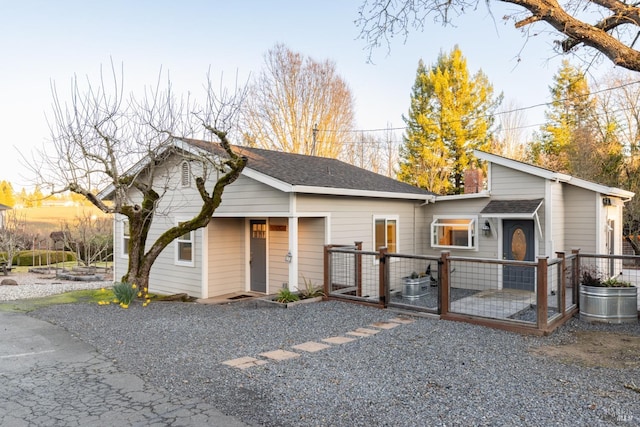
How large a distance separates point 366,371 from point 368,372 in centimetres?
4

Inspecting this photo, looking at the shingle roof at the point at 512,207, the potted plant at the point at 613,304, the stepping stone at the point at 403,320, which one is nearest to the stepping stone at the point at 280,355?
the stepping stone at the point at 403,320

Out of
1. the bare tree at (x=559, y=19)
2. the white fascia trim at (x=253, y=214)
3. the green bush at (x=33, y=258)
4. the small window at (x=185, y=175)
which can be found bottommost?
the green bush at (x=33, y=258)

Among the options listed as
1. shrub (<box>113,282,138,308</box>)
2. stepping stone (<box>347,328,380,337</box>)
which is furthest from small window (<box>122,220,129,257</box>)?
stepping stone (<box>347,328,380,337</box>)

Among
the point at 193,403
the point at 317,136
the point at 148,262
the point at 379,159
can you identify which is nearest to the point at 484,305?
the point at 193,403

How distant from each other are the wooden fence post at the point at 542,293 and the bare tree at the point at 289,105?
17579 mm

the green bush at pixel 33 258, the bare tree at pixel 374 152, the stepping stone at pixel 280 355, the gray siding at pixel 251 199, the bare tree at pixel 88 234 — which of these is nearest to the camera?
the stepping stone at pixel 280 355

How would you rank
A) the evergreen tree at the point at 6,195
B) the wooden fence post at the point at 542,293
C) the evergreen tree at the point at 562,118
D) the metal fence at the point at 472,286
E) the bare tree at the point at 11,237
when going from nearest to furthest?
the wooden fence post at the point at 542,293 → the metal fence at the point at 472,286 → the bare tree at the point at 11,237 → the evergreen tree at the point at 562,118 → the evergreen tree at the point at 6,195

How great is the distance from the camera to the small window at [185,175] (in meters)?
11.4

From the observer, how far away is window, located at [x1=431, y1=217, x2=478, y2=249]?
470 inches

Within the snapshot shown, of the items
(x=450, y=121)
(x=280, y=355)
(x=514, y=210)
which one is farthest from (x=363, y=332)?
(x=450, y=121)

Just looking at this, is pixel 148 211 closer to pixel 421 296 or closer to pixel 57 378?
pixel 57 378

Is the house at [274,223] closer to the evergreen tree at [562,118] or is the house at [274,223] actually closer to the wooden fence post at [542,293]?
the wooden fence post at [542,293]

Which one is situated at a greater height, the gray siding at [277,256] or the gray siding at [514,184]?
the gray siding at [514,184]

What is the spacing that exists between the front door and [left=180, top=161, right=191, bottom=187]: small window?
8492mm
